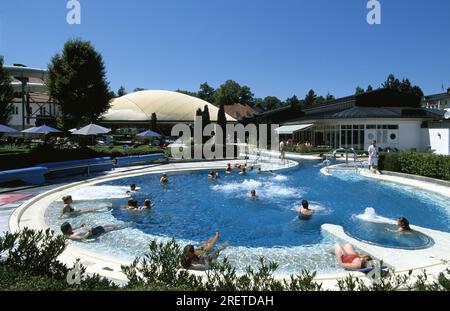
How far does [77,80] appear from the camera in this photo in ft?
87.6

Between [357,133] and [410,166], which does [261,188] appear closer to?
[410,166]

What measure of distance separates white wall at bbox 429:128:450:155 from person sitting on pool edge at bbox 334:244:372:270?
27327 mm

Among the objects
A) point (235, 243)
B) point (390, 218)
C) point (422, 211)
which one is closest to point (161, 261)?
point (235, 243)

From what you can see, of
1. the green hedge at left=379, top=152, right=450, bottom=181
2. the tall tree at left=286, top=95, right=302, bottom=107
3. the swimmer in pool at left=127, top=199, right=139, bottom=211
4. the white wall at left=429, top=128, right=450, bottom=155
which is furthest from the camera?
the tall tree at left=286, top=95, right=302, bottom=107

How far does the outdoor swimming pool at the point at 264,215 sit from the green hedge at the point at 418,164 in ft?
6.11

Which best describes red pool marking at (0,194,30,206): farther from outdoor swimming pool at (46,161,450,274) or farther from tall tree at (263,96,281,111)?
tall tree at (263,96,281,111)

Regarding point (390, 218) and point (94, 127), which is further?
point (94, 127)

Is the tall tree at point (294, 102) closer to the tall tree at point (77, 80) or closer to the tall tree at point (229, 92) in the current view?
the tall tree at point (229, 92)

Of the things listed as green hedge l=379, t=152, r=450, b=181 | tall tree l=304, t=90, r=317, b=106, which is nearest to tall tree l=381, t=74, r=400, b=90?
tall tree l=304, t=90, r=317, b=106

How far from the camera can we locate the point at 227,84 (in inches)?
4368

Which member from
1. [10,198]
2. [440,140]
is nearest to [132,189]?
[10,198]

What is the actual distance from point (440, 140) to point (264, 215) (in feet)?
85.3

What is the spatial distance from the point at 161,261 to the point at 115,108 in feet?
191

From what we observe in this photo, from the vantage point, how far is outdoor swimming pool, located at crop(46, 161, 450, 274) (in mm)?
8297
